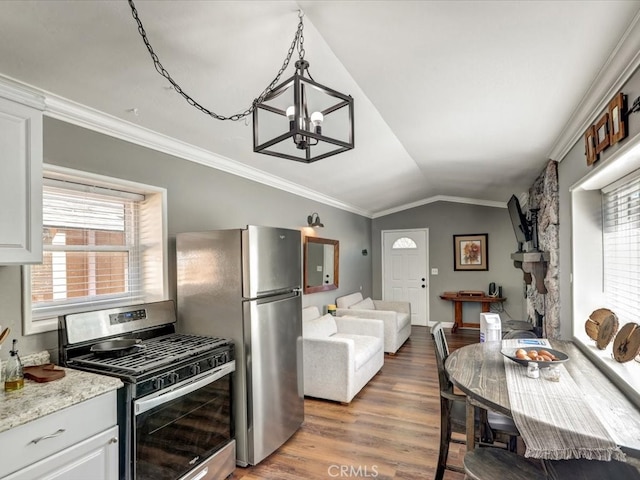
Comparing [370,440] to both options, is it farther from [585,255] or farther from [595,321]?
[585,255]

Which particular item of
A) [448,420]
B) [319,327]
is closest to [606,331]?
[448,420]

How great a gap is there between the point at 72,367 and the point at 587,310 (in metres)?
3.36

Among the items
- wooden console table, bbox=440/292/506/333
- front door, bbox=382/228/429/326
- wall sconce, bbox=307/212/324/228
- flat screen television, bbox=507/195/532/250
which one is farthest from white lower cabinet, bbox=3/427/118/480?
front door, bbox=382/228/429/326

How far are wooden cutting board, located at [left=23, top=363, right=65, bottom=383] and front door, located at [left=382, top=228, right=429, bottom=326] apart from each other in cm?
669

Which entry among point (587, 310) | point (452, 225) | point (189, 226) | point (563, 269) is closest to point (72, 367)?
point (189, 226)

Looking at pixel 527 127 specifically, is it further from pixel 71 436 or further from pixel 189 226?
pixel 71 436

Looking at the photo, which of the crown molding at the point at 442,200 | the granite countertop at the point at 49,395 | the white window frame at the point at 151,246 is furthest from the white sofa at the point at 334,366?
the crown molding at the point at 442,200

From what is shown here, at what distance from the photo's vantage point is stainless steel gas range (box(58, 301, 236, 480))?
5.80 feet

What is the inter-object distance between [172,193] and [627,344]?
3.04 metres

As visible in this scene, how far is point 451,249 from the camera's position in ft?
24.2

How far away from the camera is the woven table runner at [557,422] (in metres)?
1.24

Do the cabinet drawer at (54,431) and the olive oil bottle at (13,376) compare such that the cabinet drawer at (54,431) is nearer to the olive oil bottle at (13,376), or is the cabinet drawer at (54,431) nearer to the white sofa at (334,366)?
the olive oil bottle at (13,376)

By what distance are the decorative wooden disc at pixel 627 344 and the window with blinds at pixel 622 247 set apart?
24 centimetres

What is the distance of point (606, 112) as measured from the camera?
1965 mm
